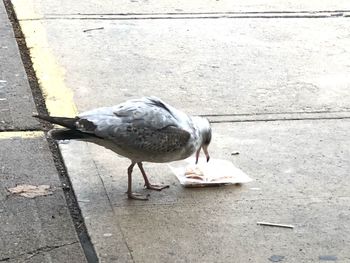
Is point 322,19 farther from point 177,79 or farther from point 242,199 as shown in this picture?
point 242,199

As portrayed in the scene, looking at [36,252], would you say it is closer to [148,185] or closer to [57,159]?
[148,185]

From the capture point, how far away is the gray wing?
447 cm

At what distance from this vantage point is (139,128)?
4477mm

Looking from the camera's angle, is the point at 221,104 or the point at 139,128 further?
the point at 221,104

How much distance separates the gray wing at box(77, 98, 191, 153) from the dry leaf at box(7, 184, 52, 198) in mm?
432

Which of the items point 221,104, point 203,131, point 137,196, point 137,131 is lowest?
point 221,104

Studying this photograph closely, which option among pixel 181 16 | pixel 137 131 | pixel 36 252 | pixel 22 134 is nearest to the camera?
pixel 36 252

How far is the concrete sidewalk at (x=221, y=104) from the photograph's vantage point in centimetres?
426

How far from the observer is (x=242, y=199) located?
15.3 ft

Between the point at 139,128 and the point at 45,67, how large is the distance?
2293mm

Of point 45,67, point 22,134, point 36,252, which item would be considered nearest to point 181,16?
point 45,67

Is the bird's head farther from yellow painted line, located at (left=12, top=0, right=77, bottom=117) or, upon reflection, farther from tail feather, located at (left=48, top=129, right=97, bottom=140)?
yellow painted line, located at (left=12, top=0, right=77, bottom=117)

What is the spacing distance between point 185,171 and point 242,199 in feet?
1.43

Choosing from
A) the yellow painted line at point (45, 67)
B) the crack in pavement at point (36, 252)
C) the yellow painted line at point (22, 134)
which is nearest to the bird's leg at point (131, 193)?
the crack in pavement at point (36, 252)
